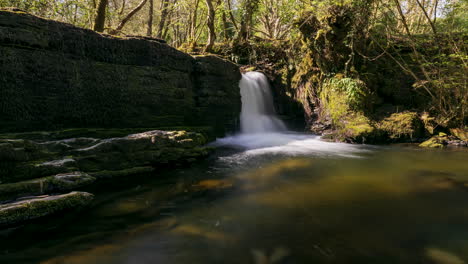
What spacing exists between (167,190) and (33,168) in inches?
90.4

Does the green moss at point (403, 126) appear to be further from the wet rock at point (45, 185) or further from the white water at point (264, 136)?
the wet rock at point (45, 185)

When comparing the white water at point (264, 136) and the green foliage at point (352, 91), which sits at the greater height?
the green foliage at point (352, 91)

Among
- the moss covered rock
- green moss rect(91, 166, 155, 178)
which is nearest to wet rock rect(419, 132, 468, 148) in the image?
the moss covered rock

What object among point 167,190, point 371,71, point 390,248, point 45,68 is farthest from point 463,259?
point 371,71

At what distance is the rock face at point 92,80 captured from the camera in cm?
539

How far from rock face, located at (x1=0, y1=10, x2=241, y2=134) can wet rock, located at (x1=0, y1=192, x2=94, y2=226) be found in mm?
3312

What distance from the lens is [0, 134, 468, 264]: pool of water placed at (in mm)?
2469

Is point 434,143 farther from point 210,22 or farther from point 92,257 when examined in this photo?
point 210,22

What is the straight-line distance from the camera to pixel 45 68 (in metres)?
5.80

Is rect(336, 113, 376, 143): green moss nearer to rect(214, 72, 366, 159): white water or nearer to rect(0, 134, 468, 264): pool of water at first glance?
rect(214, 72, 366, 159): white water

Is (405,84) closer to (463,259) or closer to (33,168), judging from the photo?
(463,259)

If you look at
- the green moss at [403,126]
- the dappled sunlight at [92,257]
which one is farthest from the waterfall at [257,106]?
the dappled sunlight at [92,257]

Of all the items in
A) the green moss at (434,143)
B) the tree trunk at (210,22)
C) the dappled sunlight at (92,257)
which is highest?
the tree trunk at (210,22)

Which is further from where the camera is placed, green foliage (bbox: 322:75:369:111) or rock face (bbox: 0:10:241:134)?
green foliage (bbox: 322:75:369:111)
